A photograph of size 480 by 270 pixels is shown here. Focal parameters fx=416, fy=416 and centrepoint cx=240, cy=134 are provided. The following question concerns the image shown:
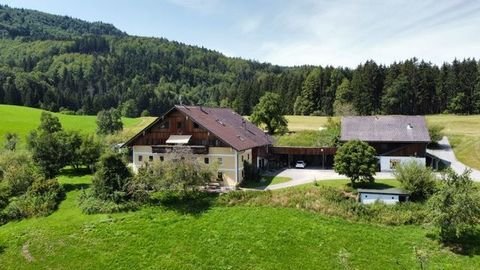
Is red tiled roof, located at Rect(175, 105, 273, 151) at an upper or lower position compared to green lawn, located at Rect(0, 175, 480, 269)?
upper

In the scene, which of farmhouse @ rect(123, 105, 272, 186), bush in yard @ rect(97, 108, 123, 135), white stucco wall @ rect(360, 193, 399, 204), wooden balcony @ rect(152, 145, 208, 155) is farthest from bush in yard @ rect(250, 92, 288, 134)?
white stucco wall @ rect(360, 193, 399, 204)

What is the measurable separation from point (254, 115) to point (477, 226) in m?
47.2

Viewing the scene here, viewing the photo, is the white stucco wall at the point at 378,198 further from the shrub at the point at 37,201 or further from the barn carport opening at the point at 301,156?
the shrub at the point at 37,201

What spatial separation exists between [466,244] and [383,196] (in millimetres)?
8154

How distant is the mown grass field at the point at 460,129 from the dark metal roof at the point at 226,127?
93.0ft

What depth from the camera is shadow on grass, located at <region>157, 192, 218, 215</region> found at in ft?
121

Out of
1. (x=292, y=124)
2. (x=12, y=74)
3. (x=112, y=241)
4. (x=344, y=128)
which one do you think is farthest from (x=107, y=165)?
(x=12, y=74)

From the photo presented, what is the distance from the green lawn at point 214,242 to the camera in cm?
2861

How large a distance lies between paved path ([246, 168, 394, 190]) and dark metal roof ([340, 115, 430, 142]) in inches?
197

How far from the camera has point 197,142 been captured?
45000 millimetres

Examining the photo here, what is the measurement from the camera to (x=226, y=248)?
3044 centimetres

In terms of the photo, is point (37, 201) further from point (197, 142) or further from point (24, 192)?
point (197, 142)

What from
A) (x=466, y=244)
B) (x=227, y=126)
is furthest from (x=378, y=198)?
(x=227, y=126)

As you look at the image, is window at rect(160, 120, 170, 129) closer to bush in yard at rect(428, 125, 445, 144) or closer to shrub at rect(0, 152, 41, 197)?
shrub at rect(0, 152, 41, 197)
